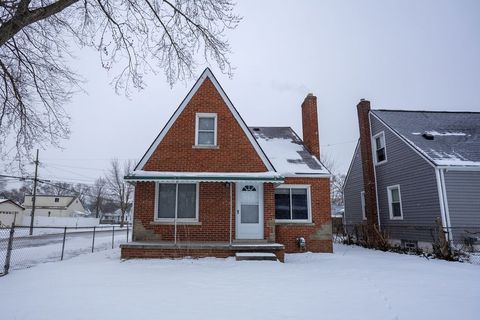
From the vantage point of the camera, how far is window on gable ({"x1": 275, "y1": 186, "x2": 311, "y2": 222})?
13740 millimetres

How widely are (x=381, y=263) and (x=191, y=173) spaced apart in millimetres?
7323

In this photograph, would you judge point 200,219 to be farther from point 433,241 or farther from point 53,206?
point 53,206

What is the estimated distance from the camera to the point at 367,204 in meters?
17.7

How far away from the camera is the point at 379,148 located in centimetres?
1764

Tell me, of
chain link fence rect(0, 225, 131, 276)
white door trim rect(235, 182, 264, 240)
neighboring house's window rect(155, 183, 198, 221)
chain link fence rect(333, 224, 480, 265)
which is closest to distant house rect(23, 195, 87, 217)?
chain link fence rect(0, 225, 131, 276)

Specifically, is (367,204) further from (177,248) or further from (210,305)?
(210,305)

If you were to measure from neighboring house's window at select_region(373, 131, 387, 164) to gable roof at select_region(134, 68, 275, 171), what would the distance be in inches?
338

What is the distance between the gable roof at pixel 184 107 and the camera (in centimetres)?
1184

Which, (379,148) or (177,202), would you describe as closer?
(177,202)

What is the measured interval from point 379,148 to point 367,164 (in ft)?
3.70

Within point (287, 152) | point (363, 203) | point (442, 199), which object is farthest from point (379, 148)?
point (287, 152)

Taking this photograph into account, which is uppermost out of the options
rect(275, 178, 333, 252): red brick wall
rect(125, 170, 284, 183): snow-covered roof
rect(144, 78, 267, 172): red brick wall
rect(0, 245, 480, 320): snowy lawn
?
rect(144, 78, 267, 172): red brick wall

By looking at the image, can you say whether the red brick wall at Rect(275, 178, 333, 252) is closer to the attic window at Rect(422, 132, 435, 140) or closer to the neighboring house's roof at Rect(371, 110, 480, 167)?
the neighboring house's roof at Rect(371, 110, 480, 167)

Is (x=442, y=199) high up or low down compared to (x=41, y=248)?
up
